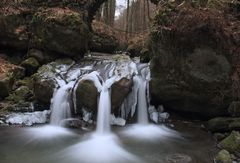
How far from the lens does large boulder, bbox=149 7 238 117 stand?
8703mm

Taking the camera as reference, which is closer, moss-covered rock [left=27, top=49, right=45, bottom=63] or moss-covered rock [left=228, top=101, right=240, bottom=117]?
moss-covered rock [left=228, top=101, right=240, bottom=117]

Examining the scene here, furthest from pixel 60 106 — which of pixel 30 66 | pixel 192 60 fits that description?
pixel 192 60

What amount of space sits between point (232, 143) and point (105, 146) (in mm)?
2923

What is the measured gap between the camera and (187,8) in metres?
8.91

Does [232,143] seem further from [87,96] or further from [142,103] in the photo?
[87,96]

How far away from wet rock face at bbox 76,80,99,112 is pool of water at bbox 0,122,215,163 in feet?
3.08

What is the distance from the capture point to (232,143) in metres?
7.23

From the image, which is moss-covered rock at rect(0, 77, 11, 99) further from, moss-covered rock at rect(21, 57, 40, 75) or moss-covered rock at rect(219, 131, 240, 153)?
moss-covered rock at rect(219, 131, 240, 153)

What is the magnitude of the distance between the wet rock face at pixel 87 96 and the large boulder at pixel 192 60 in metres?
1.78

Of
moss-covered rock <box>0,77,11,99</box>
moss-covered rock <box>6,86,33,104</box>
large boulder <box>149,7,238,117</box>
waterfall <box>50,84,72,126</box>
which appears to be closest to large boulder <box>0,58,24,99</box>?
moss-covered rock <box>0,77,11,99</box>

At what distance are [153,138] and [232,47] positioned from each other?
3308mm

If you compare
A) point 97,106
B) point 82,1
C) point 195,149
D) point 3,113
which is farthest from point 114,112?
point 82,1

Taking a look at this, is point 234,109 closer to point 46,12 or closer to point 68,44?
point 68,44

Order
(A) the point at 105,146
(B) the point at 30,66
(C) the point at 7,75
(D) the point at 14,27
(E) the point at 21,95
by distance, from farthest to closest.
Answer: (D) the point at 14,27, (B) the point at 30,66, (C) the point at 7,75, (E) the point at 21,95, (A) the point at 105,146
